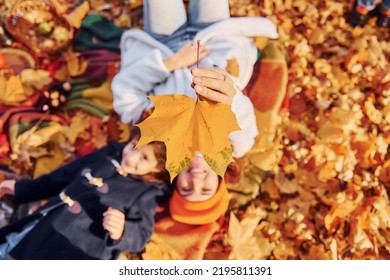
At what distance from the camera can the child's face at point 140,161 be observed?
127cm

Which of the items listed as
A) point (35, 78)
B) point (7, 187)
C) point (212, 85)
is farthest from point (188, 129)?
point (35, 78)

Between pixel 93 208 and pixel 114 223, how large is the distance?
0.13 m

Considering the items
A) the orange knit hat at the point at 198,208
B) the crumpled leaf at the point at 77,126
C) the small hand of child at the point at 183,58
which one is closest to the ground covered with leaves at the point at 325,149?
the orange knit hat at the point at 198,208

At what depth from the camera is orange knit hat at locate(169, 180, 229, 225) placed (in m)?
1.33

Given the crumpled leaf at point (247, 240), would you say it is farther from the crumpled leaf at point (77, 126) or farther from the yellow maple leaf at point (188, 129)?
the crumpled leaf at point (77, 126)

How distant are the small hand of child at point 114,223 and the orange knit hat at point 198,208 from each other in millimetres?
209

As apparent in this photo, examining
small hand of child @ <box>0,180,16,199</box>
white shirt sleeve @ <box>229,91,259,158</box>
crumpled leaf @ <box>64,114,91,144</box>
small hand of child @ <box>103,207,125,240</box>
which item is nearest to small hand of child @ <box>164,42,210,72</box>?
white shirt sleeve @ <box>229,91,259,158</box>

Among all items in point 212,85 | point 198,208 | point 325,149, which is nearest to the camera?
point 212,85

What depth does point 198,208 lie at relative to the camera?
1.32 metres

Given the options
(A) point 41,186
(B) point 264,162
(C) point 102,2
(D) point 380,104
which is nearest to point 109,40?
(C) point 102,2

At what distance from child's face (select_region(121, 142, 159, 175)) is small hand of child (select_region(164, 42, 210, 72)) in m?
0.33

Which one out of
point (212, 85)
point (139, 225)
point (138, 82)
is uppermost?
point (212, 85)

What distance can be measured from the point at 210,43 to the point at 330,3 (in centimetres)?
80

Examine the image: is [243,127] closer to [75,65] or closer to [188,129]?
[188,129]
